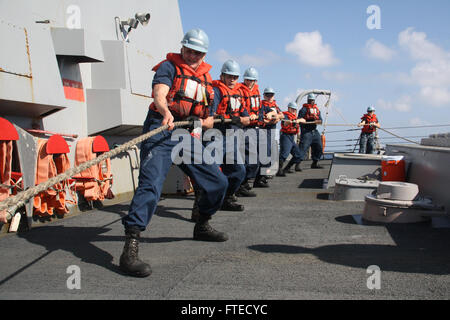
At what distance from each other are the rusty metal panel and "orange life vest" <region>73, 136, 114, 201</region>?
142 cm

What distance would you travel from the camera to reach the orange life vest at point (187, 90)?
126 inches

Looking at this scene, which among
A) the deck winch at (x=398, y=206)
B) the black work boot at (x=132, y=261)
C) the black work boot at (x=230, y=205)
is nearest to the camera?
the black work boot at (x=132, y=261)

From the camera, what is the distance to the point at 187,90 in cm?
321

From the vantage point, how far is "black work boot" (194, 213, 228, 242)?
11.8 feet

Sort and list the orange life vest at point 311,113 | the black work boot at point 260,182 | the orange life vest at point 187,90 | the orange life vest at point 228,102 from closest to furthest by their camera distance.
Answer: the orange life vest at point 187,90 < the orange life vest at point 228,102 < the black work boot at point 260,182 < the orange life vest at point 311,113

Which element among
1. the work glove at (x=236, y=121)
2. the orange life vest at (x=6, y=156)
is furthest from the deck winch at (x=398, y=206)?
the orange life vest at (x=6, y=156)

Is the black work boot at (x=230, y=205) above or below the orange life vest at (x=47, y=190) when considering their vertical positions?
below

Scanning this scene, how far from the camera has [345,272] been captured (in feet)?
8.57

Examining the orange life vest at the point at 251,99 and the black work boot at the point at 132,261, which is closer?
the black work boot at the point at 132,261

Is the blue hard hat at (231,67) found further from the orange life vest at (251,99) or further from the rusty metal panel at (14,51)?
the rusty metal panel at (14,51)

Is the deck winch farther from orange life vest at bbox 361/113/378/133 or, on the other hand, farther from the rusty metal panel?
orange life vest at bbox 361/113/378/133

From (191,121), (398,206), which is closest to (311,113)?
(398,206)

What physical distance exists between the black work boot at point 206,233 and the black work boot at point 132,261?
88cm

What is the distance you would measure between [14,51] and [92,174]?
5.82 ft
